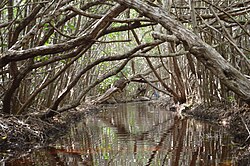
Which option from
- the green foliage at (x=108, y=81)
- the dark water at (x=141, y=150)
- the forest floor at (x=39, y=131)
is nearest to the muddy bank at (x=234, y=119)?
the forest floor at (x=39, y=131)

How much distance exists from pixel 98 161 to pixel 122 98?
2752cm

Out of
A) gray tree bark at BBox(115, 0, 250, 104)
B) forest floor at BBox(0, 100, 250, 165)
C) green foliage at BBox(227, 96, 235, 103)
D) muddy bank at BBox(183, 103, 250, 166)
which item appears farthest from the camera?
green foliage at BBox(227, 96, 235, 103)

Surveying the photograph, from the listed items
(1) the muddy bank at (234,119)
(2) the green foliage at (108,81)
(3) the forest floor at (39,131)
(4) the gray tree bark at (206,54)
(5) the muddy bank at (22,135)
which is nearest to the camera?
(4) the gray tree bark at (206,54)

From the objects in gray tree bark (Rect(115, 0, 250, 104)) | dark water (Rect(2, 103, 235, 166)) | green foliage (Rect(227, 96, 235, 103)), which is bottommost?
dark water (Rect(2, 103, 235, 166))

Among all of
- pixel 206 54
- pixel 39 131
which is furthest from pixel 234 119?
pixel 206 54

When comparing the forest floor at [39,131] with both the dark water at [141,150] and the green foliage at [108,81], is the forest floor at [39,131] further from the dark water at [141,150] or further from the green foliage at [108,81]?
the green foliage at [108,81]

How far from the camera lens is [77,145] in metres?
7.04

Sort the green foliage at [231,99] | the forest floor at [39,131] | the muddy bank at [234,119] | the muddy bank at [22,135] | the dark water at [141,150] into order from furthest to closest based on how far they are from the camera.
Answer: the green foliage at [231,99] → the muddy bank at [22,135] → the forest floor at [39,131] → the muddy bank at [234,119] → the dark water at [141,150]

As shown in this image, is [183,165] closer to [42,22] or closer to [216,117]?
[42,22]

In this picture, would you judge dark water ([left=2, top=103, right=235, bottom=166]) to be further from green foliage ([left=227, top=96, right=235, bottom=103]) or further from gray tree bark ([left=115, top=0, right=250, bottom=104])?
gray tree bark ([left=115, top=0, right=250, bottom=104])

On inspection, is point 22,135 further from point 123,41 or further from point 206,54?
point 206,54

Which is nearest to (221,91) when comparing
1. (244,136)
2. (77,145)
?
(244,136)

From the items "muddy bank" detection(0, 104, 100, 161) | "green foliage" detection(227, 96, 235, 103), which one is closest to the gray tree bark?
"muddy bank" detection(0, 104, 100, 161)

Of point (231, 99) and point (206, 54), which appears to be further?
point (231, 99)
